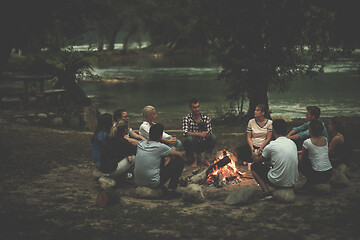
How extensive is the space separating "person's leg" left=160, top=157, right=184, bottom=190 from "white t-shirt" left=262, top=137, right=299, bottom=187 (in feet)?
4.85

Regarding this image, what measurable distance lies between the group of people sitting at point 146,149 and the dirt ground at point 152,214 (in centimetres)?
38

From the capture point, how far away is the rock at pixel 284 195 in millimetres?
7242

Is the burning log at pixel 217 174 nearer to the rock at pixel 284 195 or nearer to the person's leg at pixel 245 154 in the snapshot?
the person's leg at pixel 245 154

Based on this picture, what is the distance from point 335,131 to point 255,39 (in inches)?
360

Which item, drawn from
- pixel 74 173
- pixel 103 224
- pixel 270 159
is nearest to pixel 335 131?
pixel 270 159

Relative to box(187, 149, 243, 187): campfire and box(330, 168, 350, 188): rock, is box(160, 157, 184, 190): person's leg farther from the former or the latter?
box(330, 168, 350, 188): rock

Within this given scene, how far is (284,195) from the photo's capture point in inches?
286

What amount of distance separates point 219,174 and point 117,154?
1.91 m

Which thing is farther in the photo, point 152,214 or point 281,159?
point 281,159

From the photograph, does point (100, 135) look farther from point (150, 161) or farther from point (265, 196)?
point (265, 196)

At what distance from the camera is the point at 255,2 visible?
16047mm

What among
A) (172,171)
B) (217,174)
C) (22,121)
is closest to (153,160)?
(172,171)

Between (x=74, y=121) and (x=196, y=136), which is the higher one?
(x=196, y=136)

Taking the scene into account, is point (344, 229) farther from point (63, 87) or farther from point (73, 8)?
point (63, 87)
